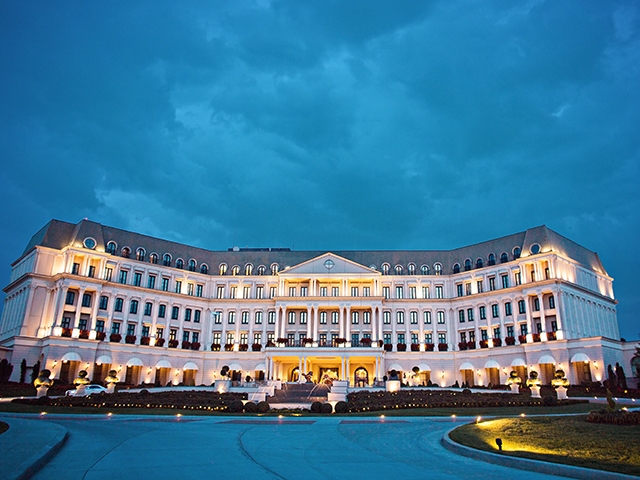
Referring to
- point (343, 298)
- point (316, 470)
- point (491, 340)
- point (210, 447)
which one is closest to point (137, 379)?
point (343, 298)

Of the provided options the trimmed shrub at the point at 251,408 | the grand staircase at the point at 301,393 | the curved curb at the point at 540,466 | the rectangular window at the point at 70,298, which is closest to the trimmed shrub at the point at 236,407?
the trimmed shrub at the point at 251,408

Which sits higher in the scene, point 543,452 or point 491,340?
point 491,340

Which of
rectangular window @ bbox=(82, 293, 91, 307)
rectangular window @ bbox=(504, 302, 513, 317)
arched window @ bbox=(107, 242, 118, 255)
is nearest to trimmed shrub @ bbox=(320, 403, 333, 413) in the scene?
rectangular window @ bbox=(504, 302, 513, 317)

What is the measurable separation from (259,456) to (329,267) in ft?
209

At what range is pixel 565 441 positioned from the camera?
17203 mm

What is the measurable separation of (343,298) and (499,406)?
131ft

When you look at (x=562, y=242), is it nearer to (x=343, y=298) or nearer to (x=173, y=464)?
(x=343, y=298)

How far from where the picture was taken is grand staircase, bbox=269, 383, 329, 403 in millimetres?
48050

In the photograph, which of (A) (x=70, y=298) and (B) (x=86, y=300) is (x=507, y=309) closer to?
(B) (x=86, y=300)

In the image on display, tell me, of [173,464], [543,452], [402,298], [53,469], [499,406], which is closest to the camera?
[53,469]

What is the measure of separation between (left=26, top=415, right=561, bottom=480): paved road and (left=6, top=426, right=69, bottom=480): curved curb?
0.20 m

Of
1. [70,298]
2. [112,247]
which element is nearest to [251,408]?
[70,298]

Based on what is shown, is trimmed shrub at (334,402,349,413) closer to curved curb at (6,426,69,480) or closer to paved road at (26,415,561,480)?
paved road at (26,415,561,480)

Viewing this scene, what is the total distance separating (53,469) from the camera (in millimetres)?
12242
